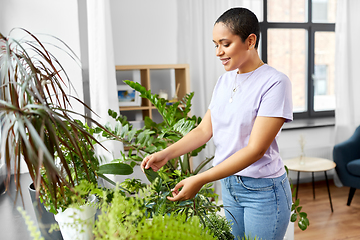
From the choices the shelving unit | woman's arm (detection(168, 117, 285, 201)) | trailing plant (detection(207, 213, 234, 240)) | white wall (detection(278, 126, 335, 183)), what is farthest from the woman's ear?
white wall (detection(278, 126, 335, 183))

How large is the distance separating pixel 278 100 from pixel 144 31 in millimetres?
2404

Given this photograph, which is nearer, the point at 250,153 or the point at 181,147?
the point at 250,153

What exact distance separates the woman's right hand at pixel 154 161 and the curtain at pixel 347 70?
11.2ft

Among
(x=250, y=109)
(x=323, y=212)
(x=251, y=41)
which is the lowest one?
(x=323, y=212)

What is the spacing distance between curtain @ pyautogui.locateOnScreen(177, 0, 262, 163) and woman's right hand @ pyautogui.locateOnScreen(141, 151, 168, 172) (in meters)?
2.07

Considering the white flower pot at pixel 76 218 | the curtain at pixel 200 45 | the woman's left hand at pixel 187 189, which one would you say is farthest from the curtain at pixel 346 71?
the white flower pot at pixel 76 218

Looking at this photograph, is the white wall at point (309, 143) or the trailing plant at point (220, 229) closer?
the trailing plant at point (220, 229)

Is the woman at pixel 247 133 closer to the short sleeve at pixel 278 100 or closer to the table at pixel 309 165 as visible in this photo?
the short sleeve at pixel 278 100

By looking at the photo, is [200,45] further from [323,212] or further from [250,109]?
[250,109]

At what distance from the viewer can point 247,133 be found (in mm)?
1127

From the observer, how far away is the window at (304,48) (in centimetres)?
388

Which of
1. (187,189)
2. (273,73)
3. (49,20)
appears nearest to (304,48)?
(49,20)

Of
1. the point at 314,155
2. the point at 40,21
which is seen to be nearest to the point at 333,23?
the point at 314,155

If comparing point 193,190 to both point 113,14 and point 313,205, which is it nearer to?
point 113,14
